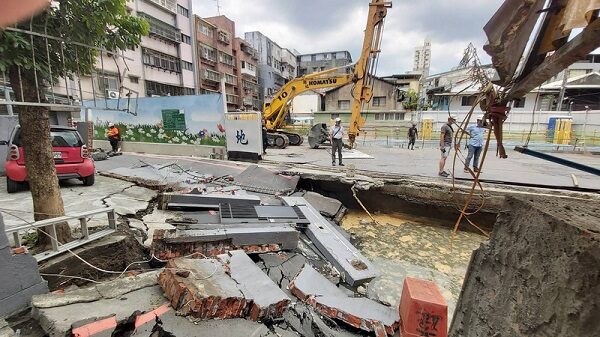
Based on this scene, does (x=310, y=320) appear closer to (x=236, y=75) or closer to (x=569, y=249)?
(x=569, y=249)

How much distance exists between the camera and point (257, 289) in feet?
8.41

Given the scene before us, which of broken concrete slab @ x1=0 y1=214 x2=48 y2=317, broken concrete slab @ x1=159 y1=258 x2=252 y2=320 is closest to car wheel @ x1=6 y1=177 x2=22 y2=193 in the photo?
broken concrete slab @ x1=0 y1=214 x2=48 y2=317

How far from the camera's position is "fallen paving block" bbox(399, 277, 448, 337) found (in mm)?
2393

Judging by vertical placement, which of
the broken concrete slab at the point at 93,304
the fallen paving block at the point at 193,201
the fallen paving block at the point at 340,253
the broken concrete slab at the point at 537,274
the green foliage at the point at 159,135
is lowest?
the fallen paving block at the point at 340,253

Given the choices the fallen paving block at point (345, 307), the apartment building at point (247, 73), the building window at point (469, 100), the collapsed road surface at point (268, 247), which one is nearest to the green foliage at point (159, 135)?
the collapsed road surface at point (268, 247)

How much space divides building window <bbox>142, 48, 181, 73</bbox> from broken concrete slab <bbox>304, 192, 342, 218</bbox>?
22914 mm

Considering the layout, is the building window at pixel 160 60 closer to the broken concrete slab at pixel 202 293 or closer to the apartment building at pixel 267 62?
the apartment building at pixel 267 62

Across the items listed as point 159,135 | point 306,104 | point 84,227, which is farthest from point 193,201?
point 306,104

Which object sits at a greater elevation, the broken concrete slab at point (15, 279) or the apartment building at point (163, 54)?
the apartment building at point (163, 54)

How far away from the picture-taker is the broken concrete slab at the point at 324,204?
6.01 m

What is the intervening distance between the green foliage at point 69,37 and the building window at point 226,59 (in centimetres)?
3260

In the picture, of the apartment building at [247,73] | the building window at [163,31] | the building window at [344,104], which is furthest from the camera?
the apartment building at [247,73]

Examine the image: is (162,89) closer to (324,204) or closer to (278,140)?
(278,140)

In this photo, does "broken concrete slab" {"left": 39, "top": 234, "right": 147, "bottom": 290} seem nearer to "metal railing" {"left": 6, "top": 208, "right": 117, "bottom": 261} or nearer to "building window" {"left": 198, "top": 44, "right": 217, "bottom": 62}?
"metal railing" {"left": 6, "top": 208, "right": 117, "bottom": 261}
